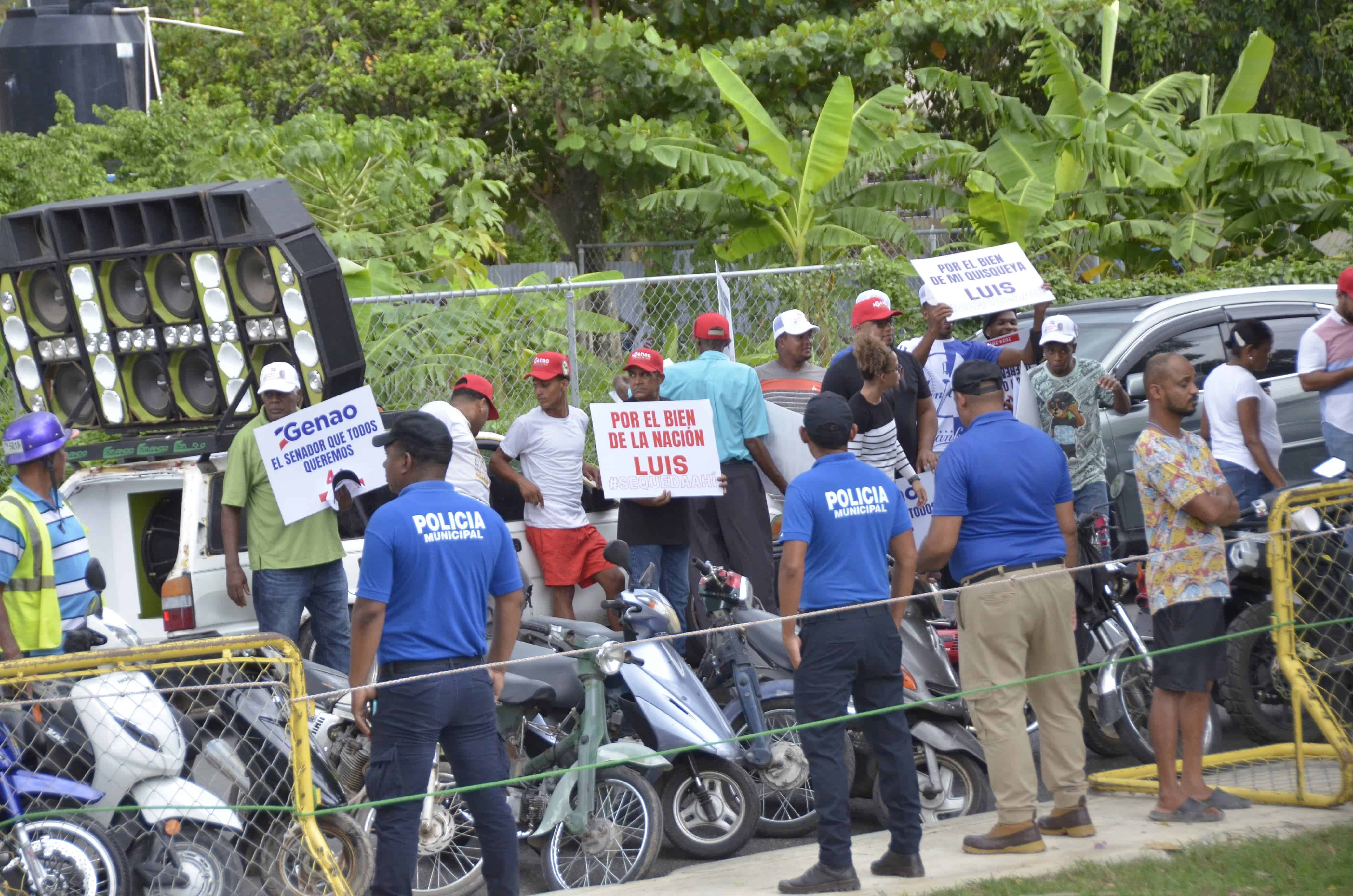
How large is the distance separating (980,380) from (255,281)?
4.20 meters

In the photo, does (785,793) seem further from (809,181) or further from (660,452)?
(809,181)

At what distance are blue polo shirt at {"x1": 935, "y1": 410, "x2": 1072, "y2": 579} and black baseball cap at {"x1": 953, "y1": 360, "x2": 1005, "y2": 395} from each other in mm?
A: 101

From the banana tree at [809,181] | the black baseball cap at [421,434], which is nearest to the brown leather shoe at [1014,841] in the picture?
the black baseball cap at [421,434]

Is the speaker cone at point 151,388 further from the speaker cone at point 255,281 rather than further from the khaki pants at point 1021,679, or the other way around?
the khaki pants at point 1021,679

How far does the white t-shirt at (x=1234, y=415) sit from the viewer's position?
788 cm

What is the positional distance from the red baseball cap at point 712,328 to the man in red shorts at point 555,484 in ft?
2.93

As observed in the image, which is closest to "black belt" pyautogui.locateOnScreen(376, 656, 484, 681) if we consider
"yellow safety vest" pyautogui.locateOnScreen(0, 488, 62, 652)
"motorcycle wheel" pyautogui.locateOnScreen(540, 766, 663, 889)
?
"motorcycle wheel" pyautogui.locateOnScreen(540, 766, 663, 889)

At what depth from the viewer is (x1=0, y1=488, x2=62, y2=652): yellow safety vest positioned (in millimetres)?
5773

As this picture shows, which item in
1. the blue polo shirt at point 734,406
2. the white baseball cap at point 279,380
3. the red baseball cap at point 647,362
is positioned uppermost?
the white baseball cap at point 279,380

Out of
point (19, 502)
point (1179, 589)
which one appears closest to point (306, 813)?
point (19, 502)

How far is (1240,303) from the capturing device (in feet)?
31.6

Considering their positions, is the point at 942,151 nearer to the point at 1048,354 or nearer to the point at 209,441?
the point at 1048,354

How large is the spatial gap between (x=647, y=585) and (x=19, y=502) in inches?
104

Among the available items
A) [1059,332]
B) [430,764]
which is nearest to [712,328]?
[1059,332]
